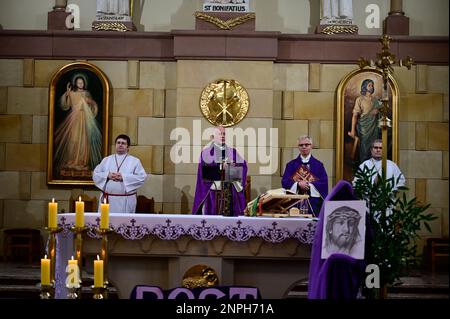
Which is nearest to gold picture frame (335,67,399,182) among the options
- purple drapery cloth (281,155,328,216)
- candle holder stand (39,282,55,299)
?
purple drapery cloth (281,155,328,216)

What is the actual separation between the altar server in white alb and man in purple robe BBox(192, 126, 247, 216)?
85 centimetres

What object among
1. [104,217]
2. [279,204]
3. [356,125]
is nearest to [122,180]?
[279,204]

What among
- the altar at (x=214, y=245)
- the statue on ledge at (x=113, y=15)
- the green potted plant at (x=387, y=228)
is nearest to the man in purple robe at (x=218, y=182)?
the altar at (x=214, y=245)

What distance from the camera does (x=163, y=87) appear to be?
46.3 ft

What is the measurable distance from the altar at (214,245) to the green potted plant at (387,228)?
2.42 ft

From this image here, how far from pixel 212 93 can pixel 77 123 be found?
218cm

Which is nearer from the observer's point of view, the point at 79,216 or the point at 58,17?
the point at 79,216

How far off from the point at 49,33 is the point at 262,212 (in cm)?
679

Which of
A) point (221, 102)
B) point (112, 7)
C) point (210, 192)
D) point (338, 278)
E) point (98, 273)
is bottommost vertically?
point (338, 278)

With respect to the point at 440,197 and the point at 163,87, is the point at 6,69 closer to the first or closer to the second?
the point at 163,87

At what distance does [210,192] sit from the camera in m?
11.5

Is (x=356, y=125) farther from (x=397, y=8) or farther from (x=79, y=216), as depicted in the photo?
(x=79, y=216)

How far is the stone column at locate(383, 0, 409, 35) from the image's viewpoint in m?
14.1

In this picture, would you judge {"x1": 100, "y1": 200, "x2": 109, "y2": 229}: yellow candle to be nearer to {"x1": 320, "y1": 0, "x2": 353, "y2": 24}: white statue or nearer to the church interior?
the church interior
